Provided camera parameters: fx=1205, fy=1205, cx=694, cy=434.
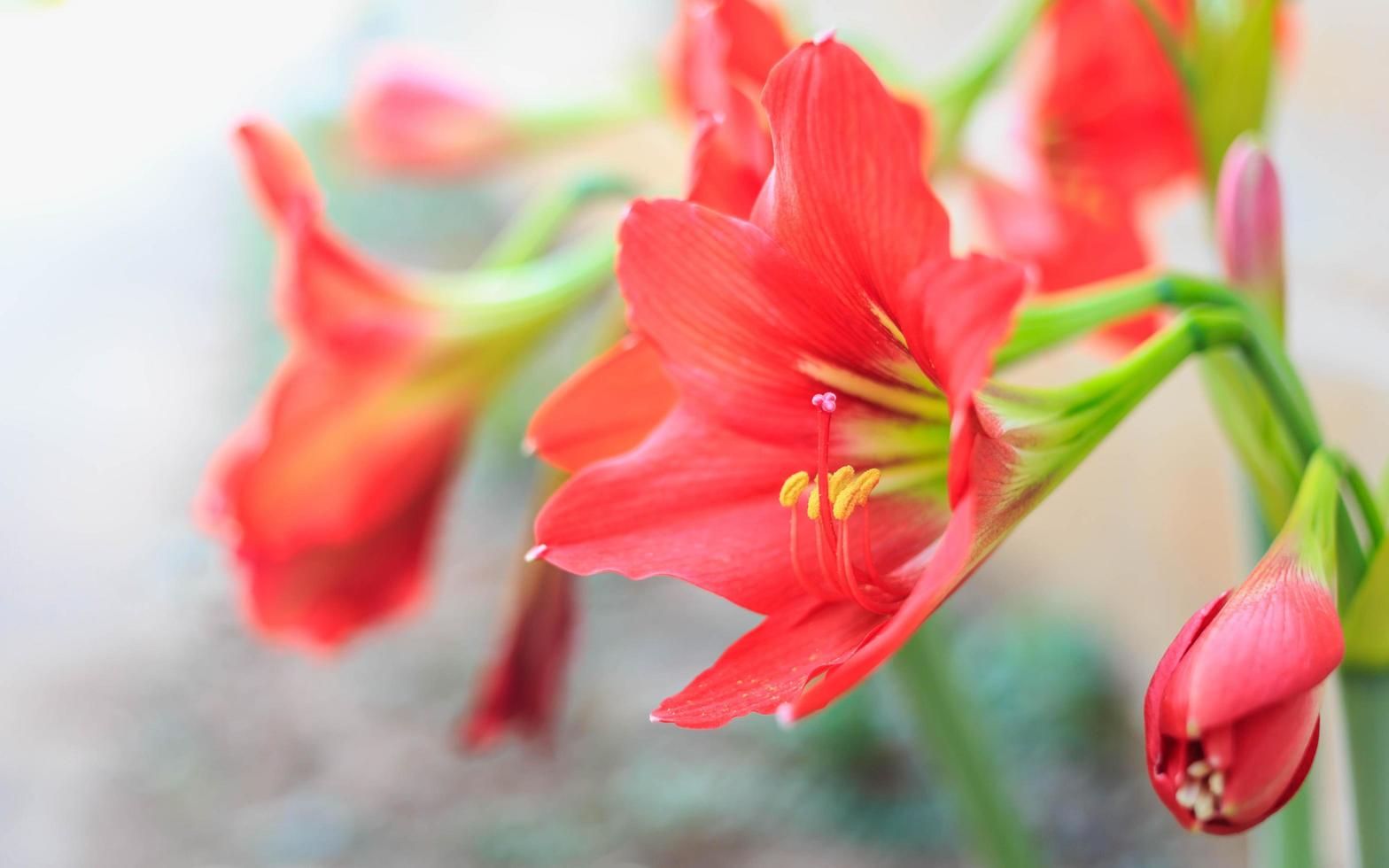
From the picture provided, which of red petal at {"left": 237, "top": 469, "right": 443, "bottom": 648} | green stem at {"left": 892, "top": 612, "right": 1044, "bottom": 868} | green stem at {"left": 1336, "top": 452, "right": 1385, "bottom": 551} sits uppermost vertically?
green stem at {"left": 1336, "top": 452, "right": 1385, "bottom": 551}

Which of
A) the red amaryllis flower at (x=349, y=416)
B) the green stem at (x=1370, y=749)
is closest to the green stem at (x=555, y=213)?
the red amaryllis flower at (x=349, y=416)

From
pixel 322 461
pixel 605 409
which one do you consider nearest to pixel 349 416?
pixel 322 461

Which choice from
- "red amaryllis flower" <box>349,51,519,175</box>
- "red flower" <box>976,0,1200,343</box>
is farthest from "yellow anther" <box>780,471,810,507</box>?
"red amaryllis flower" <box>349,51,519,175</box>

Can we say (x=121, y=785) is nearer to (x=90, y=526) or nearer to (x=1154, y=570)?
(x=90, y=526)

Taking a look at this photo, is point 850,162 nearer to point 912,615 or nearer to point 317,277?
point 912,615

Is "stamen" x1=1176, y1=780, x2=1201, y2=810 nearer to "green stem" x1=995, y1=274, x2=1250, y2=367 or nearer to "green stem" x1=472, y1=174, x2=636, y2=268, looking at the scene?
"green stem" x1=995, y1=274, x2=1250, y2=367

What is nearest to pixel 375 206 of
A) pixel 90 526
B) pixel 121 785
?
pixel 90 526
